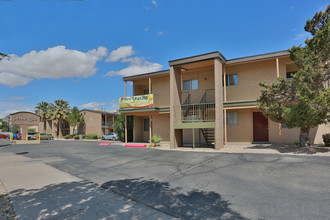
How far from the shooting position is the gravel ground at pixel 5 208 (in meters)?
4.23

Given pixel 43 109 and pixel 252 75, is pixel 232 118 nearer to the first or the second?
pixel 252 75

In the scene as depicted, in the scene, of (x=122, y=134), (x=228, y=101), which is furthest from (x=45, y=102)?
(x=228, y=101)

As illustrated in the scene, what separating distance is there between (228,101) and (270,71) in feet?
12.3

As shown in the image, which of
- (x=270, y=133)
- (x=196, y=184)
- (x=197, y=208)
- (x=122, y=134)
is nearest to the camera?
(x=197, y=208)

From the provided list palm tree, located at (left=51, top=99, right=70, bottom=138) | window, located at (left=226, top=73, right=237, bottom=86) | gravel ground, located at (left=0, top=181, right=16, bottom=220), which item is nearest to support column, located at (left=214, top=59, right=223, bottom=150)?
window, located at (left=226, top=73, right=237, bottom=86)

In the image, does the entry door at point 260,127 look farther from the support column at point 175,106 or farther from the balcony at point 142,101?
the balcony at point 142,101

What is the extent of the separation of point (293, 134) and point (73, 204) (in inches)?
576

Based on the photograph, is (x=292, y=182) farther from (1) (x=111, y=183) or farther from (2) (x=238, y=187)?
(1) (x=111, y=183)

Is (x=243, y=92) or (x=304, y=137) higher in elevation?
(x=243, y=92)

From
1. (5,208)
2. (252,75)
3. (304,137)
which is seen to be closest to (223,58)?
(252,75)

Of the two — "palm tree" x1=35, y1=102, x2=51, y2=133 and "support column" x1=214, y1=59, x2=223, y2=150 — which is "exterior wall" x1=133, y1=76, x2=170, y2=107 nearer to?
"support column" x1=214, y1=59, x2=223, y2=150

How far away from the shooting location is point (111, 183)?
6.52 metres

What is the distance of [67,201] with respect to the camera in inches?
194

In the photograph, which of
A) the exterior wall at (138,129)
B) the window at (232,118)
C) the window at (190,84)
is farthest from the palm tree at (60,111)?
the window at (232,118)
